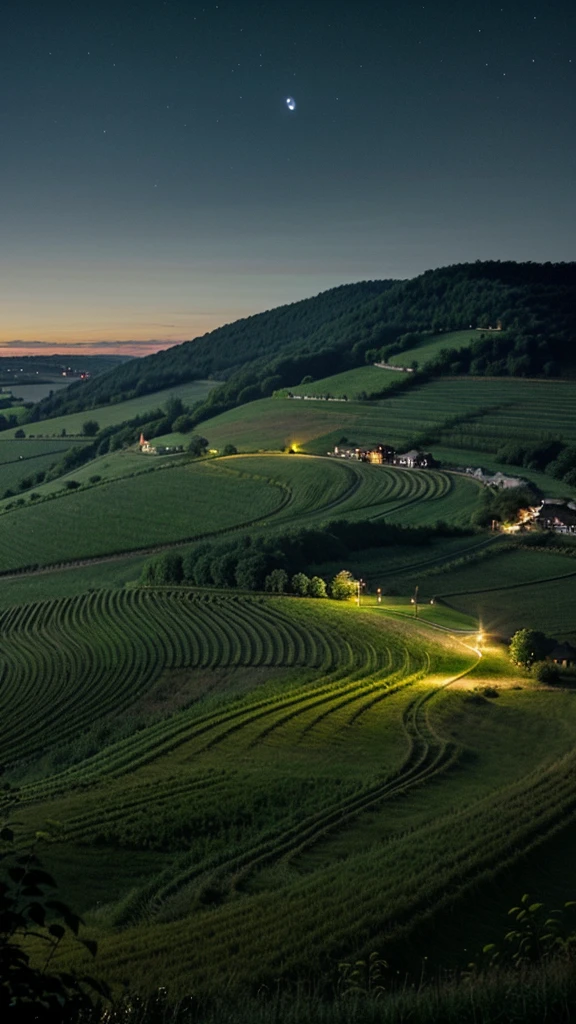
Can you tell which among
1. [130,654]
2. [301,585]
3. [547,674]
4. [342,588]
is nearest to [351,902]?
[547,674]

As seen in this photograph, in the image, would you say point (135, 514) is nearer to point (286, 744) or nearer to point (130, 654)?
point (130, 654)

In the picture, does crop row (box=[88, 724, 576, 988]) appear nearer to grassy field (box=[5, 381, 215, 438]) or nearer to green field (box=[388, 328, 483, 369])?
green field (box=[388, 328, 483, 369])

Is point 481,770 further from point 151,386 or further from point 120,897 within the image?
point 151,386

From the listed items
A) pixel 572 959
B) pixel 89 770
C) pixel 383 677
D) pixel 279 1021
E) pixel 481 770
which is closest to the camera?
pixel 279 1021

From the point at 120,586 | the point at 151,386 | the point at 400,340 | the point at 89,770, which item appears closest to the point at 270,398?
the point at 400,340

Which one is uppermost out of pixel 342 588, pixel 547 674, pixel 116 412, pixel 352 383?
pixel 352 383

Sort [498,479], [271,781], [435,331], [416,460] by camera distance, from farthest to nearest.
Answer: [435,331], [416,460], [498,479], [271,781]

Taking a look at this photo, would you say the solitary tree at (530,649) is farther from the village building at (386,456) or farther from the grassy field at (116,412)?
the grassy field at (116,412)
